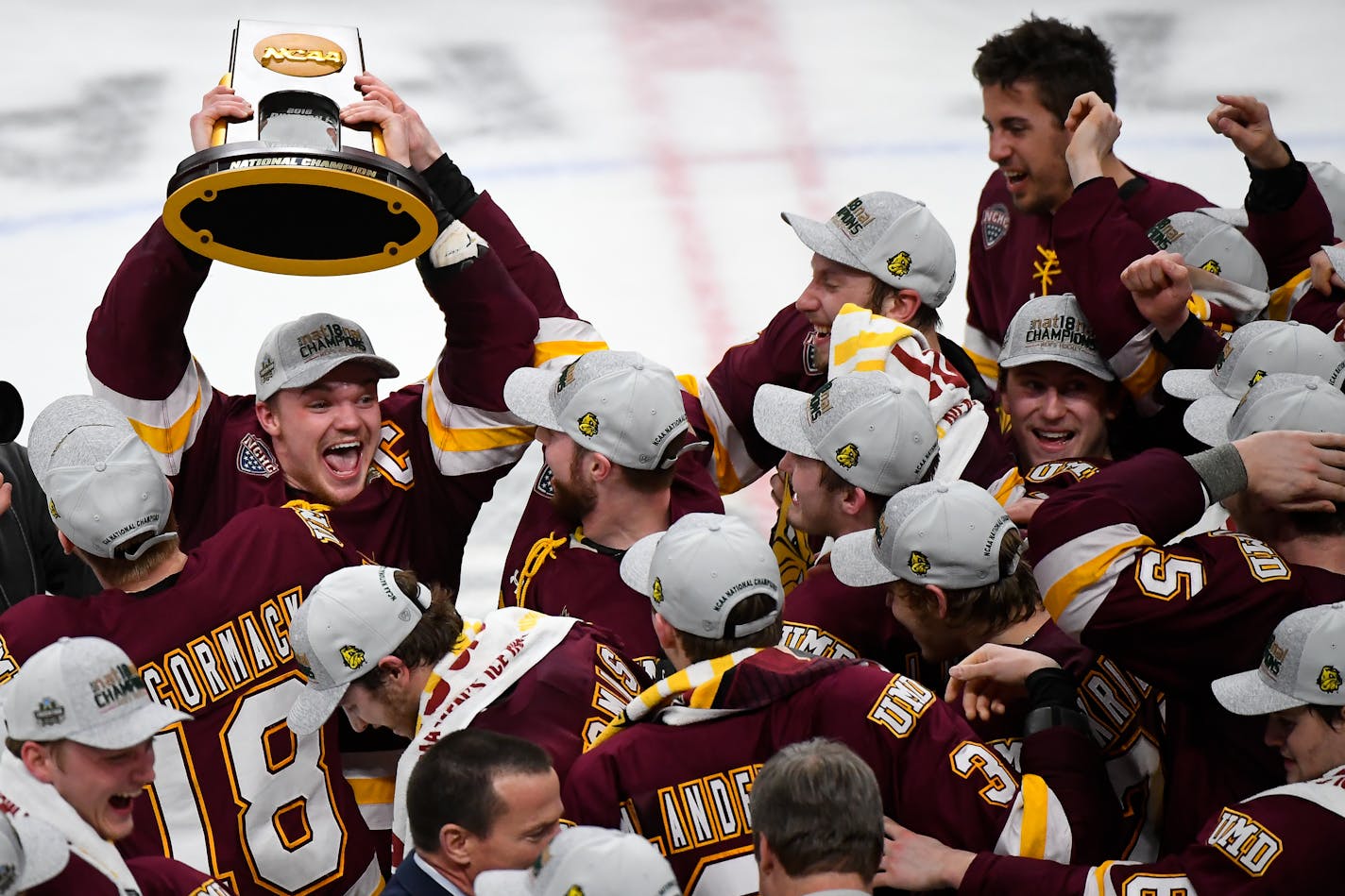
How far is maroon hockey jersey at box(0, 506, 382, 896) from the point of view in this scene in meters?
3.23

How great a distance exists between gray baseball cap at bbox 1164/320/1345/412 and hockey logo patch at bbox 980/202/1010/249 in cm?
114

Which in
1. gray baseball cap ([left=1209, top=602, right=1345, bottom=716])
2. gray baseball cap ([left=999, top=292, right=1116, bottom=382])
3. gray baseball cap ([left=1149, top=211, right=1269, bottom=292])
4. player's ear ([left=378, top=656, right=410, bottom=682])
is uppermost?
gray baseball cap ([left=1149, top=211, right=1269, bottom=292])

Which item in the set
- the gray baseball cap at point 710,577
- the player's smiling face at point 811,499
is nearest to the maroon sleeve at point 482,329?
the player's smiling face at point 811,499

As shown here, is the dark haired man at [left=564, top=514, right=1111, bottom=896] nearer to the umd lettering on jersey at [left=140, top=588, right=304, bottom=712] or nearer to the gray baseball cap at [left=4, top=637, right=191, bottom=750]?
the gray baseball cap at [left=4, top=637, right=191, bottom=750]

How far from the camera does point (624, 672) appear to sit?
3223 millimetres

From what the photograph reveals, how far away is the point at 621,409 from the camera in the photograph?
3.67m

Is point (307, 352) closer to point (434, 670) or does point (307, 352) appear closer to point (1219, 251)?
point (434, 670)

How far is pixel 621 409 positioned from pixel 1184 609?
1.19m

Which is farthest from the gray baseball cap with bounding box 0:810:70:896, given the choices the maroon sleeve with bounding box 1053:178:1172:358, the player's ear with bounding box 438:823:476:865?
the maroon sleeve with bounding box 1053:178:1172:358

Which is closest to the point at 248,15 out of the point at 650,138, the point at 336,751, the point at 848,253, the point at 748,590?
the point at 650,138

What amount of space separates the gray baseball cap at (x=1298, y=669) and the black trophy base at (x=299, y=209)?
170cm

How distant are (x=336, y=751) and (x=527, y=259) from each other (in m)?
1.52

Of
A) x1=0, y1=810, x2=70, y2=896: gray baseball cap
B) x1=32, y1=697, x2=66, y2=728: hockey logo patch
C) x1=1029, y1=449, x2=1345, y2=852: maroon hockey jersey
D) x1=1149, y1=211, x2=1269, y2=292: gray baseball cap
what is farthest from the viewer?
x1=1149, y1=211, x2=1269, y2=292: gray baseball cap

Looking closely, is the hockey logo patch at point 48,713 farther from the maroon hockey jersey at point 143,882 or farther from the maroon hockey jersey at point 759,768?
the maroon hockey jersey at point 759,768
